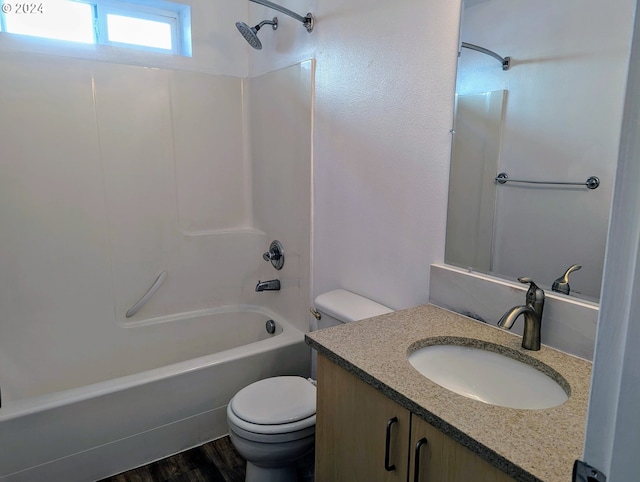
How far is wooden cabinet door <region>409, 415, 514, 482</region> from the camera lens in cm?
78

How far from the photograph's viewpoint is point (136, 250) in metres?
2.44

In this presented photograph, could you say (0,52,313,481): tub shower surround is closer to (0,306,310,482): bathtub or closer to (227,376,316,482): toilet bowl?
(0,306,310,482): bathtub

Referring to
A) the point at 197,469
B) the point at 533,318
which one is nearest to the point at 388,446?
the point at 533,318

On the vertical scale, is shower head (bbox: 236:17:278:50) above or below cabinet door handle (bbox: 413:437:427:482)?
above

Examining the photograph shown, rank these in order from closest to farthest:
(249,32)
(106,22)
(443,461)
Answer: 1. (443,461)
2. (249,32)
3. (106,22)

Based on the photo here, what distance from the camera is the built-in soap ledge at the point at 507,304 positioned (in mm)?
1087

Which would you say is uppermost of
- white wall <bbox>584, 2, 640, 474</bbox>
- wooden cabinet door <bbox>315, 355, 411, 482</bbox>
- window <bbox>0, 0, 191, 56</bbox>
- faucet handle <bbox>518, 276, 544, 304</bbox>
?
window <bbox>0, 0, 191, 56</bbox>

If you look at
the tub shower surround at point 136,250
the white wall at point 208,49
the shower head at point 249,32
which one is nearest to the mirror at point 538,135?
the tub shower surround at point 136,250

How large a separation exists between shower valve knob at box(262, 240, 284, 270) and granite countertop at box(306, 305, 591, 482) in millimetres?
1172

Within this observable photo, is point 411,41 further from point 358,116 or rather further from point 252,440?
point 252,440

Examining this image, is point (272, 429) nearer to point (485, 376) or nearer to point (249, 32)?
point (485, 376)

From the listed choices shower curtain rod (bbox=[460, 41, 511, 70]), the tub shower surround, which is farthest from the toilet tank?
shower curtain rod (bbox=[460, 41, 511, 70])

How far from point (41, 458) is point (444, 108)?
2.04 meters

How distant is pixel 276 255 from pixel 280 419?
111 cm
